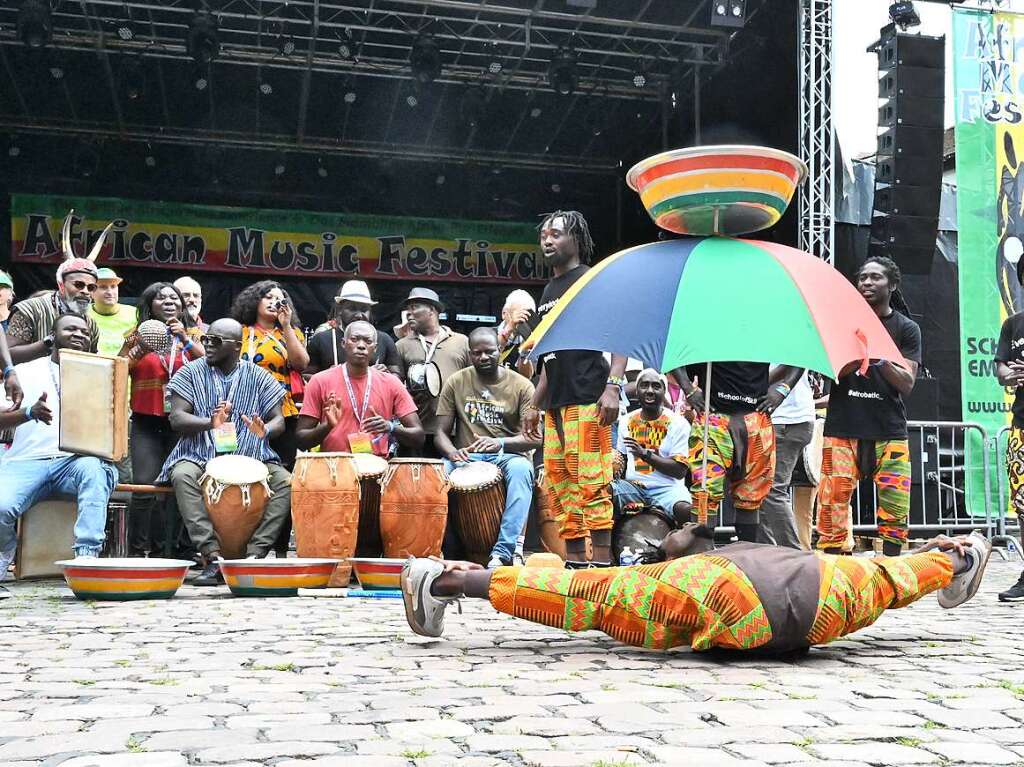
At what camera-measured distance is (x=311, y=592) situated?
21.3ft

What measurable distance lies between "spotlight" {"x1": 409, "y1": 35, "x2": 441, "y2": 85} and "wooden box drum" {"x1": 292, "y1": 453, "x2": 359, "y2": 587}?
29.2 feet

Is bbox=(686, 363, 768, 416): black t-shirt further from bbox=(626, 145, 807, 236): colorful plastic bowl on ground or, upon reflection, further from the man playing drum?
the man playing drum

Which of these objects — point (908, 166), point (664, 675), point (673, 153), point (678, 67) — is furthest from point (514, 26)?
point (664, 675)

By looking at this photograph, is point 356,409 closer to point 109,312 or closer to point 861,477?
point 109,312

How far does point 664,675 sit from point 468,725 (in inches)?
39.9

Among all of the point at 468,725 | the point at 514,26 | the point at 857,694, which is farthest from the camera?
the point at 514,26

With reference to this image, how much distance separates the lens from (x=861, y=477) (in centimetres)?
704

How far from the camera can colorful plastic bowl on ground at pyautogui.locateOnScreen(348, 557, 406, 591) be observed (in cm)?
657

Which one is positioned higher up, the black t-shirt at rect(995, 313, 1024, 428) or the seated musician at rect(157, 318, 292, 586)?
the black t-shirt at rect(995, 313, 1024, 428)

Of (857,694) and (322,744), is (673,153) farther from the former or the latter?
(322,744)

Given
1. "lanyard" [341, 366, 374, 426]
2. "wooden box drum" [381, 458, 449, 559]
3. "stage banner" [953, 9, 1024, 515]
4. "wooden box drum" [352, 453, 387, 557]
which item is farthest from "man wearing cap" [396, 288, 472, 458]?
"stage banner" [953, 9, 1024, 515]

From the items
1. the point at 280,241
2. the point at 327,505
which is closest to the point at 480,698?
the point at 327,505

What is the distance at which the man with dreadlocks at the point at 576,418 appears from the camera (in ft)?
21.0

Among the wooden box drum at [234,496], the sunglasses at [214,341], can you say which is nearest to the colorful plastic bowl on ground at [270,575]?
the wooden box drum at [234,496]
